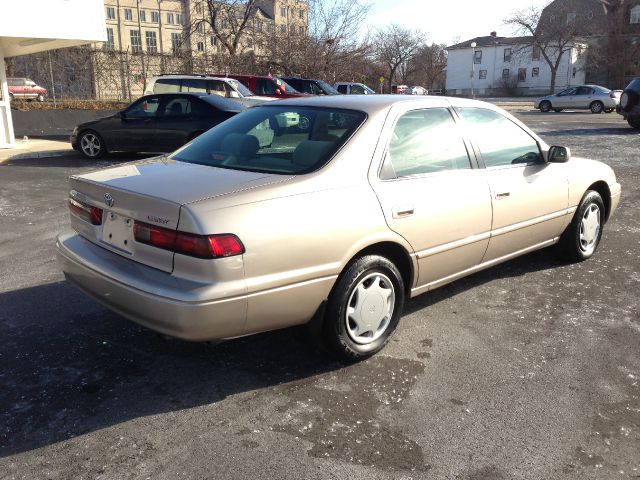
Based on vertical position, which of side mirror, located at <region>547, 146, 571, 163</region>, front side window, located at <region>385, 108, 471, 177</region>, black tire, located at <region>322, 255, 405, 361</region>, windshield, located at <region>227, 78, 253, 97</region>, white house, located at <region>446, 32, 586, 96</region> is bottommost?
black tire, located at <region>322, 255, 405, 361</region>

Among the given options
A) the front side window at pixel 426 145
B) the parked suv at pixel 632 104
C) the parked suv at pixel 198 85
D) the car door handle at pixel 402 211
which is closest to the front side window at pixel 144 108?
the parked suv at pixel 198 85

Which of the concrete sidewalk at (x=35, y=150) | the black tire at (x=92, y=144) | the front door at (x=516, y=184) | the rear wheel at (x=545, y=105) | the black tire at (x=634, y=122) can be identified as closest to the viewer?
the front door at (x=516, y=184)

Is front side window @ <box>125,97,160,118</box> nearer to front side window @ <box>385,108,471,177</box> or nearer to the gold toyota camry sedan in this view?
the gold toyota camry sedan

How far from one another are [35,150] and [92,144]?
1.99m

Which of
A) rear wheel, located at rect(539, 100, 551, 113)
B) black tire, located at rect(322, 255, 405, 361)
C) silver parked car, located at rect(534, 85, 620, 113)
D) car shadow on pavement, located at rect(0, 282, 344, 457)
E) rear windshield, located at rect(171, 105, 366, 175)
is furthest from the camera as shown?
rear wheel, located at rect(539, 100, 551, 113)

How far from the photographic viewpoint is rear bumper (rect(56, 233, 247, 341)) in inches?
105

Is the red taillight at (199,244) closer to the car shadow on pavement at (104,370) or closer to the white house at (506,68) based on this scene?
the car shadow on pavement at (104,370)

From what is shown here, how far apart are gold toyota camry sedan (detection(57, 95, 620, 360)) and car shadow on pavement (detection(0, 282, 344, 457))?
0.45 metres

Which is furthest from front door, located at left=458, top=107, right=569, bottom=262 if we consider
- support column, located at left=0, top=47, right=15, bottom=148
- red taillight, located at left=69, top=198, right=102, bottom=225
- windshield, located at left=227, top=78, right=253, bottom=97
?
support column, located at left=0, top=47, right=15, bottom=148

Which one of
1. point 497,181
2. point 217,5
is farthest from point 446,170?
point 217,5

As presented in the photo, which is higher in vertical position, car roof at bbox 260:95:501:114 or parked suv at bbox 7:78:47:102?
parked suv at bbox 7:78:47:102

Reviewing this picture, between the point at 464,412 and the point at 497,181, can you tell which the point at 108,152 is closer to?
the point at 497,181

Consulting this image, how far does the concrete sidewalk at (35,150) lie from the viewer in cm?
1284

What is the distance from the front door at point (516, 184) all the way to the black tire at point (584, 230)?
31 centimetres
